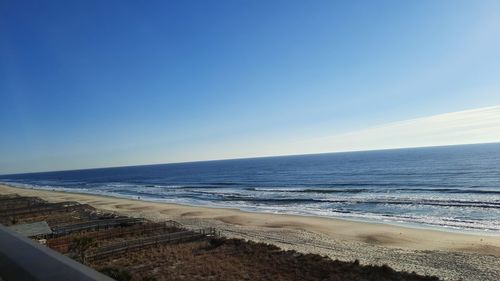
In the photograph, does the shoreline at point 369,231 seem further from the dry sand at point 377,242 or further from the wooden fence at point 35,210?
the wooden fence at point 35,210

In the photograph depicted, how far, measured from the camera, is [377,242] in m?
27.2

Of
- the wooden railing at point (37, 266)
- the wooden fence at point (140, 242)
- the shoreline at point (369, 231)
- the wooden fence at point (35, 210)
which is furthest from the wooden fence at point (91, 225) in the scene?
the wooden railing at point (37, 266)

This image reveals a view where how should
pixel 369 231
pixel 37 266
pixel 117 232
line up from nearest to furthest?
pixel 37 266, pixel 117 232, pixel 369 231

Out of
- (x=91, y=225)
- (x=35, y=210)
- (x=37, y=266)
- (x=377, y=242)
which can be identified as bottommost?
(x=377, y=242)

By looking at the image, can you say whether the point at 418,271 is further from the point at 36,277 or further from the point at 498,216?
the point at 498,216

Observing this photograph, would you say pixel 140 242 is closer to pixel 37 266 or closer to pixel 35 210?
pixel 37 266

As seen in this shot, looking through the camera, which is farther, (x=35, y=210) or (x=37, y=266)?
(x=35, y=210)

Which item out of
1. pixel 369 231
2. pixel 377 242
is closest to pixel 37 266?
pixel 377 242

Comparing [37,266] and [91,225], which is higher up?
[37,266]

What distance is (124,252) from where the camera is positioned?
819 inches

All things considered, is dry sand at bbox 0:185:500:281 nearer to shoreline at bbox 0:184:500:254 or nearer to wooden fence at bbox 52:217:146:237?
shoreline at bbox 0:184:500:254

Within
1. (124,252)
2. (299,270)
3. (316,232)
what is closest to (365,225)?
(316,232)

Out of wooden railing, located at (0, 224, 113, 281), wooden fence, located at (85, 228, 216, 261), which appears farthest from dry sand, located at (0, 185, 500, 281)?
wooden railing, located at (0, 224, 113, 281)

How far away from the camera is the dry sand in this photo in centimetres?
2049
